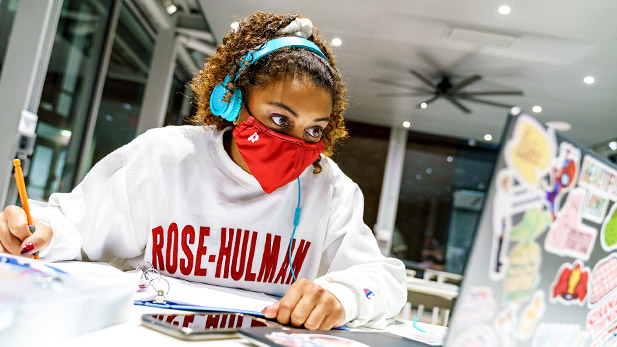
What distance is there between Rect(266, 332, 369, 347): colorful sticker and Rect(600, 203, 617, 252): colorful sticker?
11.4 inches

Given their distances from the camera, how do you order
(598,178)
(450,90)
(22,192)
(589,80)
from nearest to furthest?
(598,178) < (22,192) < (589,80) < (450,90)

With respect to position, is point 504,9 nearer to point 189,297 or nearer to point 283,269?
point 283,269

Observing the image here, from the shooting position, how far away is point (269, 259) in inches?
39.9

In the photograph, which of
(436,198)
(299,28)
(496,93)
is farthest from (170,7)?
(436,198)

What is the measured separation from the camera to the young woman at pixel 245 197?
0.95 metres

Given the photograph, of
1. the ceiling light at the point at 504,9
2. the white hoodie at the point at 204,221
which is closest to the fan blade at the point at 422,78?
the ceiling light at the point at 504,9

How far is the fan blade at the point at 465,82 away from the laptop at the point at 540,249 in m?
4.82

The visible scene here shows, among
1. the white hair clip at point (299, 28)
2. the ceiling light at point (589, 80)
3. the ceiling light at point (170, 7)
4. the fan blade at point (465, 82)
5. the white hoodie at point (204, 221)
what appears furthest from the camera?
the fan blade at point (465, 82)

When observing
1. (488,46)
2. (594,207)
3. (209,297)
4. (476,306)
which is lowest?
(209,297)

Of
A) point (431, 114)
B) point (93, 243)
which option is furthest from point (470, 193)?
point (93, 243)

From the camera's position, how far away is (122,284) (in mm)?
484

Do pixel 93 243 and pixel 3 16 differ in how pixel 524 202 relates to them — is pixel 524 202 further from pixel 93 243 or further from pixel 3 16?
pixel 3 16

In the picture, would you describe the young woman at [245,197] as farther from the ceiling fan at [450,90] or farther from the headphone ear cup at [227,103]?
the ceiling fan at [450,90]

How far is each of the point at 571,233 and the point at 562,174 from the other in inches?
2.7
